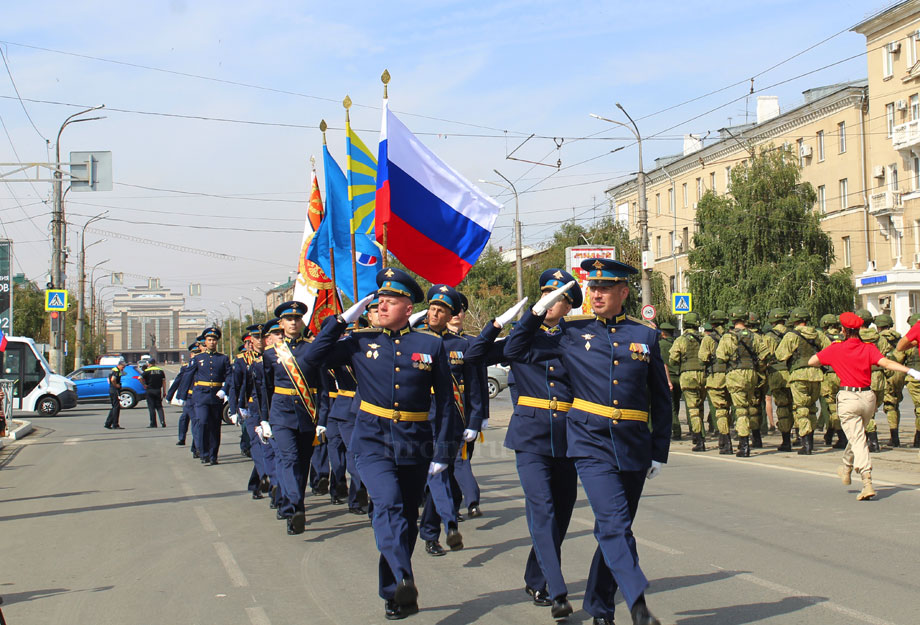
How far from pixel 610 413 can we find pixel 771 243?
3833 centimetres

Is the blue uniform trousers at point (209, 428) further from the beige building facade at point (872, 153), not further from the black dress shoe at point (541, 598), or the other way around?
the beige building facade at point (872, 153)

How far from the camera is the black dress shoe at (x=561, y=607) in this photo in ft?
18.8

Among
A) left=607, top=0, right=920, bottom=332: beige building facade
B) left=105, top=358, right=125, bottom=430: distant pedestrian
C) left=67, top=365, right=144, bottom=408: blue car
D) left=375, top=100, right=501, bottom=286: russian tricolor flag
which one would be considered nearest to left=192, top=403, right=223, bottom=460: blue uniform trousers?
left=375, top=100, right=501, bottom=286: russian tricolor flag

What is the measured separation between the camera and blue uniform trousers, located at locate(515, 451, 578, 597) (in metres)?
5.86

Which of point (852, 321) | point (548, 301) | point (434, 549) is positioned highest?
point (548, 301)

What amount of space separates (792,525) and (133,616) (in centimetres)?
546

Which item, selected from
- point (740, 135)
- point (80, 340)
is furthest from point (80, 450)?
point (740, 135)

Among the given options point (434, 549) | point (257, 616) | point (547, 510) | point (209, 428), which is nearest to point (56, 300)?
point (209, 428)

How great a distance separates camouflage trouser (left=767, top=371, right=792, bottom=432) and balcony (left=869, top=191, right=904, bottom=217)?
114 ft

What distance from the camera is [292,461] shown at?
930cm

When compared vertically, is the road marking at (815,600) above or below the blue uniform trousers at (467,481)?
below

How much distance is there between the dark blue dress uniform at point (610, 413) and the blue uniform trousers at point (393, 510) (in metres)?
1.12

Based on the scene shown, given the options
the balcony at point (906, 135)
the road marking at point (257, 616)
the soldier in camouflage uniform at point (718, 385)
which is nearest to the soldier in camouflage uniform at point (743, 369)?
the soldier in camouflage uniform at point (718, 385)

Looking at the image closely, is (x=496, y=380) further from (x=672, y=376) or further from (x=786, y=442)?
(x=786, y=442)
